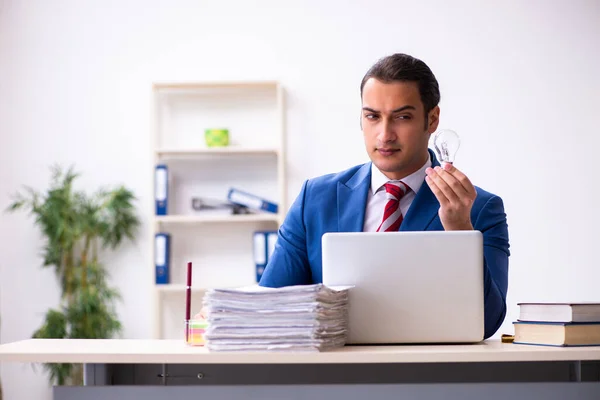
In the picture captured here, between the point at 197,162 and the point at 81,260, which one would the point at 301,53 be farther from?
the point at 81,260

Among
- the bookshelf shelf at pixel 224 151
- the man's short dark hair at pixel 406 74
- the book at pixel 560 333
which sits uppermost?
the bookshelf shelf at pixel 224 151

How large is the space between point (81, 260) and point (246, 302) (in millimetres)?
3438

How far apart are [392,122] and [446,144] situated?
405mm

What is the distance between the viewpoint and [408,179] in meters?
2.38

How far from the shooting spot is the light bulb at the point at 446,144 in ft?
6.21

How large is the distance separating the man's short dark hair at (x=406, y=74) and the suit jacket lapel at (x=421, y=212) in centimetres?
23

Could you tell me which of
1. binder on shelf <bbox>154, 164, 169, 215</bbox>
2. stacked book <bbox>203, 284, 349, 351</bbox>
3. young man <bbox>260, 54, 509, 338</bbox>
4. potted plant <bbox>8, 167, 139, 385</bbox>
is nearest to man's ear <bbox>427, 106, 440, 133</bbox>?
young man <bbox>260, 54, 509, 338</bbox>

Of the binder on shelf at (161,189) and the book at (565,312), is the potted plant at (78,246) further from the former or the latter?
the book at (565,312)

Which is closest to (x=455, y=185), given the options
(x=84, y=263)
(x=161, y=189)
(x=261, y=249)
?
(x=261, y=249)

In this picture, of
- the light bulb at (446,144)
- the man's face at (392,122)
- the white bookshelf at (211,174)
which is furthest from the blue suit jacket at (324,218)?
the white bookshelf at (211,174)

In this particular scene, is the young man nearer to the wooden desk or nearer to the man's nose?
the man's nose

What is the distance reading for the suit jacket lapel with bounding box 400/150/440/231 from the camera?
2.29m

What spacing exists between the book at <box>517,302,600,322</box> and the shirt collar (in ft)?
2.23

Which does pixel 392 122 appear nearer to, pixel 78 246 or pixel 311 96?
pixel 311 96
